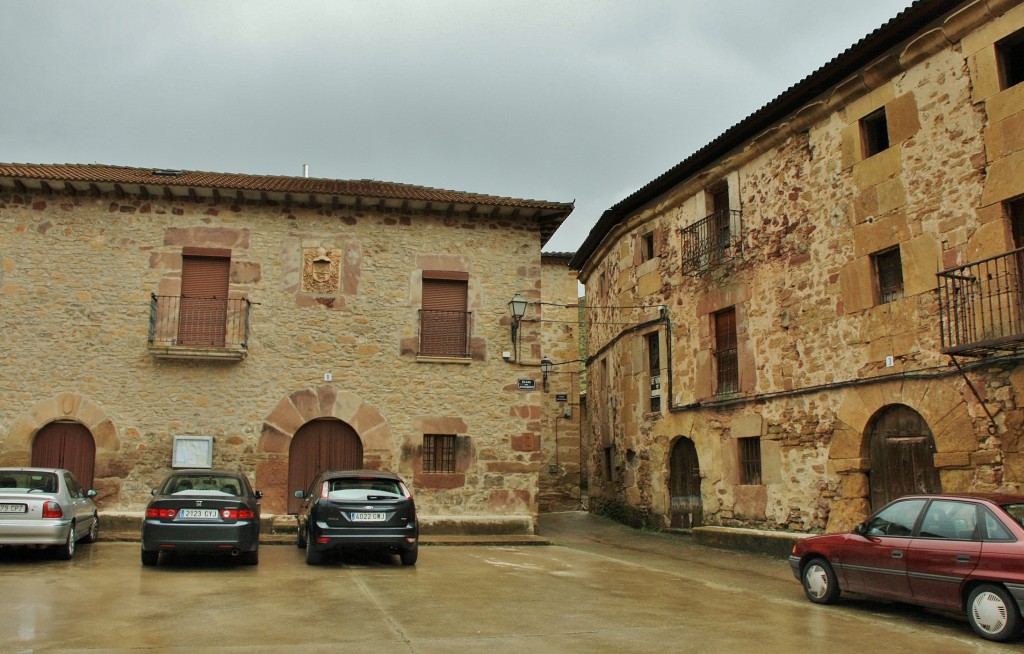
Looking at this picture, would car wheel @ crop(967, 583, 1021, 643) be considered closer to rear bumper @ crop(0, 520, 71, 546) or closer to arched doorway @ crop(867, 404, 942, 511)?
arched doorway @ crop(867, 404, 942, 511)

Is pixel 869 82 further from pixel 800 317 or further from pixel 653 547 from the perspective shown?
pixel 653 547

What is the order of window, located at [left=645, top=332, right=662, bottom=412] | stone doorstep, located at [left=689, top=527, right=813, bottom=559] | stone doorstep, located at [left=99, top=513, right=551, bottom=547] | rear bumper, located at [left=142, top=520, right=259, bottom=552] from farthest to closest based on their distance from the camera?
window, located at [left=645, top=332, right=662, bottom=412], stone doorstep, located at [left=99, top=513, right=551, bottom=547], stone doorstep, located at [left=689, top=527, right=813, bottom=559], rear bumper, located at [left=142, top=520, right=259, bottom=552]

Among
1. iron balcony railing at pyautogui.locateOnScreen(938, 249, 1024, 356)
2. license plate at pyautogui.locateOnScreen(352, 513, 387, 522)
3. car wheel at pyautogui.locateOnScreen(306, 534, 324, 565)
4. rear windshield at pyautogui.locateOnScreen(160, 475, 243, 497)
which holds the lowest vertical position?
Answer: car wheel at pyautogui.locateOnScreen(306, 534, 324, 565)

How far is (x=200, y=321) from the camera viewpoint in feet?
49.5

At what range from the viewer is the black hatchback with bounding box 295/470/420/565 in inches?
404

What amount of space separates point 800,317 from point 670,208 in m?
4.62

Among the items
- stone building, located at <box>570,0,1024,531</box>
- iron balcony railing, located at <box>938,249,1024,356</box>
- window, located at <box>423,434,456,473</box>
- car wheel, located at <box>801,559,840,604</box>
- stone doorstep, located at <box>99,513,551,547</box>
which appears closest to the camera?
car wheel, located at <box>801,559,840,604</box>

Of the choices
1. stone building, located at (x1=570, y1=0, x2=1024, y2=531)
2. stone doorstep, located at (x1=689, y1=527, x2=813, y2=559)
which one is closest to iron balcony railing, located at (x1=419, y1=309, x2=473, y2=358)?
stone building, located at (x1=570, y1=0, x2=1024, y2=531)

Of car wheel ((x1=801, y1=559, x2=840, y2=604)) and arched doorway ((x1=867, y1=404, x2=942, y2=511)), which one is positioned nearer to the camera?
car wheel ((x1=801, y1=559, x2=840, y2=604))

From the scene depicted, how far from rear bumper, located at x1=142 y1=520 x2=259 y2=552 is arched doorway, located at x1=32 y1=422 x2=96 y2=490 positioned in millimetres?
5600

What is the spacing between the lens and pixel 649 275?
1794 cm

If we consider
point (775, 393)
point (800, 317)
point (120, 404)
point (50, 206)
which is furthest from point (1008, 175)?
point (50, 206)

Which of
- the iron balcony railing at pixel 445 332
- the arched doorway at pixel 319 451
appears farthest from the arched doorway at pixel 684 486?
the arched doorway at pixel 319 451

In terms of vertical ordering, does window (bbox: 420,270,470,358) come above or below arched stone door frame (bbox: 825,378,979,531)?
above
